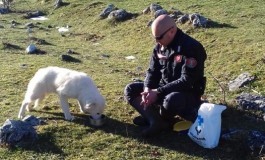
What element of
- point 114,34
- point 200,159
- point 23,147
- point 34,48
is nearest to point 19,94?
point 23,147

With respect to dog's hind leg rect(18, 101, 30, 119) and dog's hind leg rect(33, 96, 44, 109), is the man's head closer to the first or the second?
dog's hind leg rect(33, 96, 44, 109)

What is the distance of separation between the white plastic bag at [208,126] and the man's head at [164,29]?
108 cm

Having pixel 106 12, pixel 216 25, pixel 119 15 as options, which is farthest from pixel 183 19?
pixel 106 12

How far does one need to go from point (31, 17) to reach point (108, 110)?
16245 millimetres

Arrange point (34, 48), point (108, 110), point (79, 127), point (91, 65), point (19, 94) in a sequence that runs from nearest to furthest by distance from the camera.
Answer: point (79, 127), point (108, 110), point (19, 94), point (91, 65), point (34, 48)

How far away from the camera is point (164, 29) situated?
261 inches

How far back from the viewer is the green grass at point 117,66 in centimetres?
661

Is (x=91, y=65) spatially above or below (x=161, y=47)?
below

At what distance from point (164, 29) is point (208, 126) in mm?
1486

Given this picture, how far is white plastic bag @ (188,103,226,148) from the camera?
21.6 feet

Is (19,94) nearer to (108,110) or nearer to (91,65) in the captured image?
(108,110)

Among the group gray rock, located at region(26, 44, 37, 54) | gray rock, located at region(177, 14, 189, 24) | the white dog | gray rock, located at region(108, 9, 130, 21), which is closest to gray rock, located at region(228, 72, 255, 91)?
the white dog

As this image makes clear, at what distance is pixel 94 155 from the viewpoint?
6465 millimetres

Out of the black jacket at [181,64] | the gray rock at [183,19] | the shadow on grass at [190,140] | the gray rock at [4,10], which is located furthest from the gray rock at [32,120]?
the gray rock at [4,10]
